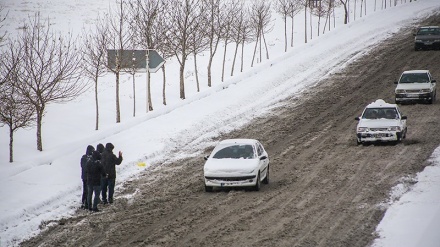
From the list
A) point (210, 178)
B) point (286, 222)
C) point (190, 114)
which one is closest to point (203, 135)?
point (190, 114)

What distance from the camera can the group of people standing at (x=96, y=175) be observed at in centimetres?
1788

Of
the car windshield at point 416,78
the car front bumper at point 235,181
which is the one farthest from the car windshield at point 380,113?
the car front bumper at point 235,181

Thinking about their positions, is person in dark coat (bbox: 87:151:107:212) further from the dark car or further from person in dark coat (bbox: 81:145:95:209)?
the dark car

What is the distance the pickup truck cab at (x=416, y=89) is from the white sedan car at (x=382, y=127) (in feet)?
24.4

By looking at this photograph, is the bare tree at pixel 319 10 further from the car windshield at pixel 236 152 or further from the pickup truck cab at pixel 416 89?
the car windshield at pixel 236 152

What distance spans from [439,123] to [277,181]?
11.7 metres

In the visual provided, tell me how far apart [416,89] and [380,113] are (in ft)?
25.9

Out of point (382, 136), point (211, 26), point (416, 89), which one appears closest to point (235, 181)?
point (382, 136)

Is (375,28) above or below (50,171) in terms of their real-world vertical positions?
above

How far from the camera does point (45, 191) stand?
1986cm

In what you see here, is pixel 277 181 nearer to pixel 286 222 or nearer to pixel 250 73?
pixel 286 222

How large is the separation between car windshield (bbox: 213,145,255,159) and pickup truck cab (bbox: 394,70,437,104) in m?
15.6

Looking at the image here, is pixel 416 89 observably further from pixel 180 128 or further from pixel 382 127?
pixel 180 128

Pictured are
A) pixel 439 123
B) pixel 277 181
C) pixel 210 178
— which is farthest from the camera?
pixel 439 123
